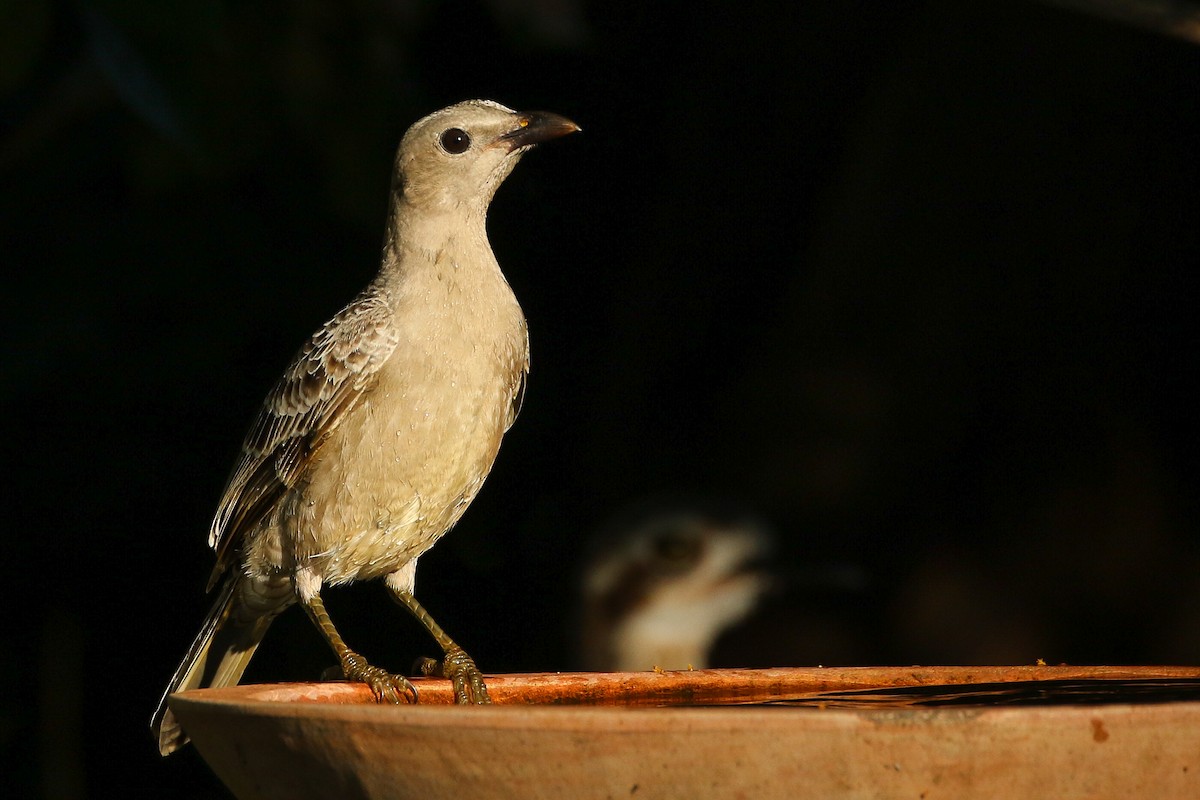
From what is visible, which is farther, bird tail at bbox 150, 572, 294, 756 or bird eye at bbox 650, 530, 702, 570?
bird eye at bbox 650, 530, 702, 570

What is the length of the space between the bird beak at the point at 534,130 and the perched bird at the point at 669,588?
2395 mm

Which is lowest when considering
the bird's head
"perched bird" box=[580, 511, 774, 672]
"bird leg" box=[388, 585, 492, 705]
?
"perched bird" box=[580, 511, 774, 672]

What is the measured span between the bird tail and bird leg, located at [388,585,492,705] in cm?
35

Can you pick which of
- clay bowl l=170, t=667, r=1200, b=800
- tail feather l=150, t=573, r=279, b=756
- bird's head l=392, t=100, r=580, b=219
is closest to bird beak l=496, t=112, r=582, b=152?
bird's head l=392, t=100, r=580, b=219

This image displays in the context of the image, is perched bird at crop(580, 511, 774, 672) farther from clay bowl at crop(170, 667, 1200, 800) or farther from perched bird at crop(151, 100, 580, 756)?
clay bowl at crop(170, 667, 1200, 800)

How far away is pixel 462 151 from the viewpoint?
3.73m

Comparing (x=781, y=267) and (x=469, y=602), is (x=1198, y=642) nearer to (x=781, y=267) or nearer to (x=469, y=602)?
(x=781, y=267)

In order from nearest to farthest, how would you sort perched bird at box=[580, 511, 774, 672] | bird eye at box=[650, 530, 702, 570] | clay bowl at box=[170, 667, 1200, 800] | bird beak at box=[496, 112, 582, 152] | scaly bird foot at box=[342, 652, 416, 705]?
clay bowl at box=[170, 667, 1200, 800], scaly bird foot at box=[342, 652, 416, 705], bird beak at box=[496, 112, 582, 152], perched bird at box=[580, 511, 774, 672], bird eye at box=[650, 530, 702, 570]

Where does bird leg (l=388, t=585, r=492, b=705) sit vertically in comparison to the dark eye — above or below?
below

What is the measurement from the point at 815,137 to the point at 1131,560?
2.10 metres

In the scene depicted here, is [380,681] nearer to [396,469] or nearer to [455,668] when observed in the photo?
[455,668]

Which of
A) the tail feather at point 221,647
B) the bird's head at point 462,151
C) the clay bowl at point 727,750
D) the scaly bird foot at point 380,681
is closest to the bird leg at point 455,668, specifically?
the scaly bird foot at point 380,681

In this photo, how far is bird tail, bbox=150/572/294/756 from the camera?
3.78 metres

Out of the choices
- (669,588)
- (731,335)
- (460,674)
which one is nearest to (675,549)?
(669,588)
